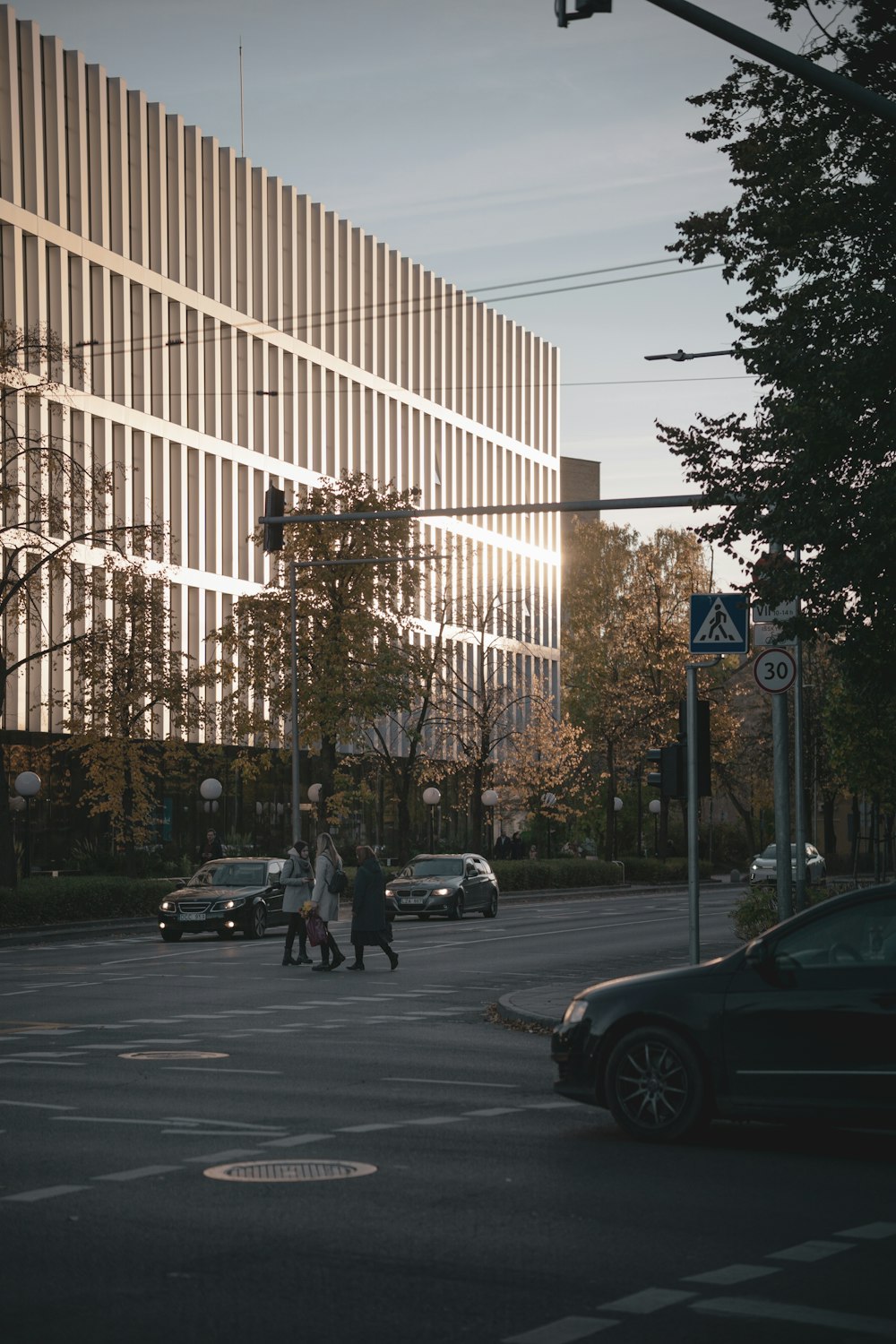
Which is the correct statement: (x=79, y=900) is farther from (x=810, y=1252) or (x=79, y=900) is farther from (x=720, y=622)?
(x=810, y=1252)

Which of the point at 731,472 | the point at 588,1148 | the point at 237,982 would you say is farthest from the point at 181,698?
the point at 588,1148

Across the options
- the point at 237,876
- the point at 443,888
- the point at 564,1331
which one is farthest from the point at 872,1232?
the point at 443,888

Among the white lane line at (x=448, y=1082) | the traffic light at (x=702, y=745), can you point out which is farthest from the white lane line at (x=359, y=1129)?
the traffic light at (x=702, y=745)

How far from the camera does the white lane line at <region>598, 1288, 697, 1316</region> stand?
7012 mm

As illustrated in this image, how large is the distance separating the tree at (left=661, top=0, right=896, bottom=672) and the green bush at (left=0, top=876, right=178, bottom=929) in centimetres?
2255

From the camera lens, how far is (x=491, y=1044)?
17.6 meters

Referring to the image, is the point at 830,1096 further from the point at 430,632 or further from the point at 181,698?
the point at 430,632

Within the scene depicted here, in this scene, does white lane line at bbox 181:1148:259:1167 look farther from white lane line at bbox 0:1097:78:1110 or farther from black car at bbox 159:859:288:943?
black car at bbox 159:859:288:943

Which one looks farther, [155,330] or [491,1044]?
[155,330]

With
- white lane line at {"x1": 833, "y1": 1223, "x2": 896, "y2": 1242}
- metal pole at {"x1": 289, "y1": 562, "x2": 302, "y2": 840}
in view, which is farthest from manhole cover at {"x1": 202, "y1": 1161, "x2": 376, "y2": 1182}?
metal pole at {"x1": 289, "y1": 562, "x2": 302, "y2": 840}

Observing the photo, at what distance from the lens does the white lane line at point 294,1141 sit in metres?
11.0

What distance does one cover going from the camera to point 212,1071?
15039 millimetres

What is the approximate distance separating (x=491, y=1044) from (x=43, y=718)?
40.1 metres

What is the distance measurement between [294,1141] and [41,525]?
38784 millimetres
